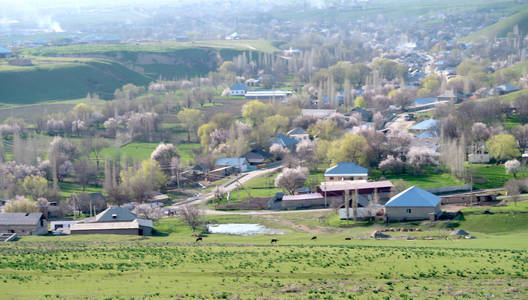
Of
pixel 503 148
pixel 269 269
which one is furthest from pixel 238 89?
pixel 269 269

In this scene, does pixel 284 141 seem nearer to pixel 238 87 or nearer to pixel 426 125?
pixel 426 125

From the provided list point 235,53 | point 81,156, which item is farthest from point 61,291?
point 235,53

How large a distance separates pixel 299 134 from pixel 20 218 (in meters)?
34.9

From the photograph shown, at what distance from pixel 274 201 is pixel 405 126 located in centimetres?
2885

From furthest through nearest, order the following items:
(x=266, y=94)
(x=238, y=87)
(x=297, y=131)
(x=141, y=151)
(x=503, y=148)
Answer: (x=238, y=87) < (x=266, y=94) < (x=297, y=131) < (x=141, y=151) < (x=503, y=148)

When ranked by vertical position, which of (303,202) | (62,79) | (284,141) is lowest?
(303,202)

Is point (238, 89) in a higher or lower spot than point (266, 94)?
higher

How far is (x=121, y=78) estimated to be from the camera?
357 ft

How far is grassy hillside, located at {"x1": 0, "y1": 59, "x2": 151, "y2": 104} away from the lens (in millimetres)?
93750

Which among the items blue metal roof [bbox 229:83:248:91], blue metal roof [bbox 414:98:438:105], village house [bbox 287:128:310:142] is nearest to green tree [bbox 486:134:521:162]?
village house [bbox 287:128:310:142]

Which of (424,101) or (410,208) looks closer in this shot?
(410,208)

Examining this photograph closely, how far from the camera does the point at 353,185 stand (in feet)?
158

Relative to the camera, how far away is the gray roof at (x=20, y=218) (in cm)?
3910

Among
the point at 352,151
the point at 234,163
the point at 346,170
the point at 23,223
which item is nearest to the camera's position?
the point at 23,223
